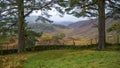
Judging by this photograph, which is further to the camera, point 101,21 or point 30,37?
point 30,37

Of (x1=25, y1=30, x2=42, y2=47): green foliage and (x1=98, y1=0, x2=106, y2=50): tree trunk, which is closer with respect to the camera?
(x1=98, y1=0, x2=106, y2=50): tree trunk

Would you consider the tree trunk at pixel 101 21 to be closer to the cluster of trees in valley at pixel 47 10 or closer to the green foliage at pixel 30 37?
the cluster of trees in valley at pixel 47 10

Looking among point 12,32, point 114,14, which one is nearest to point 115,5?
point 114,14

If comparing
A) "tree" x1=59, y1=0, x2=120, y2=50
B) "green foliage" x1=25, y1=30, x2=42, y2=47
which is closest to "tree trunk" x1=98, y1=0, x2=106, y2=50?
"tree" x1=59, y1=0, x2=120, y2=50

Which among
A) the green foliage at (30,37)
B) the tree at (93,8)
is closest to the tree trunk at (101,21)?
the tree at (93,8)

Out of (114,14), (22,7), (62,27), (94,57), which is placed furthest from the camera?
(62,27)

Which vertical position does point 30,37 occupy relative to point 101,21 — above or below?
below

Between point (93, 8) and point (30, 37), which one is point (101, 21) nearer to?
point (93, 8)

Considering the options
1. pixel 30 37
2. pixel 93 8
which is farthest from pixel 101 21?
pixel 30 37

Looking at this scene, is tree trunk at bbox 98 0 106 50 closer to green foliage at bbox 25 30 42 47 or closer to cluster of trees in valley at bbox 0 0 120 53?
cluster of trees in valley at bbox 0 0 120 53

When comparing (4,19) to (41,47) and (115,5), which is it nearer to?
(41,47)

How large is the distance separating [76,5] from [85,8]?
1.10 meters

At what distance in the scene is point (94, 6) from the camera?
3344 centimetres

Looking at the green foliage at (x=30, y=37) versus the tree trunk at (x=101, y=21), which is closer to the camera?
the tree trunk at (x=101, y=21)
